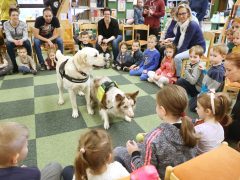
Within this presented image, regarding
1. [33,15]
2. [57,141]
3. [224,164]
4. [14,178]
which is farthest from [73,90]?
[33,15]

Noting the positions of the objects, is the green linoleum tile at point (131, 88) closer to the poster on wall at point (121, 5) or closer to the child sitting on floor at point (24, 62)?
the child sitting on floor at point (24, 62)

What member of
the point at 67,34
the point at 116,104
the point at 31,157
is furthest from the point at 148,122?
the point at 67,34

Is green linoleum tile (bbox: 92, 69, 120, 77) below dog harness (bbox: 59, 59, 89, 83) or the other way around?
below

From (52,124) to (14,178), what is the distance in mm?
1641

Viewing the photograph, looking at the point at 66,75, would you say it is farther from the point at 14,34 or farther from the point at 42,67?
the point at 14,34

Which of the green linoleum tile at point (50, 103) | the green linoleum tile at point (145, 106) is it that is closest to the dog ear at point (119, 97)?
the green linoleum tile at point (145, 106)

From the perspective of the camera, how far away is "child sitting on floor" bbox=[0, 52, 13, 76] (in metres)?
4.14

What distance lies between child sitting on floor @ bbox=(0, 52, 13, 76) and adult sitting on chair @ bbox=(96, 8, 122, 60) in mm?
1948

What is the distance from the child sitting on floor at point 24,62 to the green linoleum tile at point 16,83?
0.96 ft

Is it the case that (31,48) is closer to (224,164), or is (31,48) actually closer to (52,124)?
(52,124)

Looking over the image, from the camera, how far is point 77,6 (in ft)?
23.1

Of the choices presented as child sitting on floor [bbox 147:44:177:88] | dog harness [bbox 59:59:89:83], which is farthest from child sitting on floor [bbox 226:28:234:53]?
dog harness [bbox 59:59:89:83]

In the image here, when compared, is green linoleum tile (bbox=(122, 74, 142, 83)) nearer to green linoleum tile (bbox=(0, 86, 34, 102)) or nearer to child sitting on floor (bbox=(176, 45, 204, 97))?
child sitting on floor (bbox=(176, 45, 204, 97))

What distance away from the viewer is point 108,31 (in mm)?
5086
